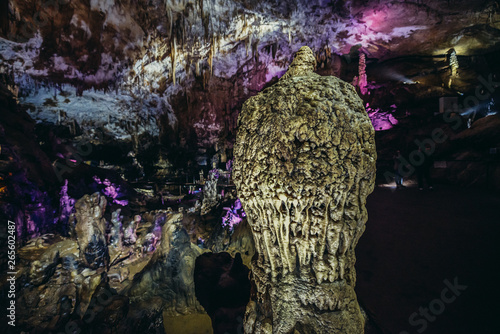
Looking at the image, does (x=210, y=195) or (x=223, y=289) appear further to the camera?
(x=210, y=195)

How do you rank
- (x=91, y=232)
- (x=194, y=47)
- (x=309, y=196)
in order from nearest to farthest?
(x=309, y=196), (x=91, y=232), (x=194, y=47)

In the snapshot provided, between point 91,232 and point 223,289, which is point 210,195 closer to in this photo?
point 91,232

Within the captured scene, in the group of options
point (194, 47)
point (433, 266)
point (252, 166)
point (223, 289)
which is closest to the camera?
point (252, 166)

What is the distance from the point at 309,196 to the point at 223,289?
275 cm

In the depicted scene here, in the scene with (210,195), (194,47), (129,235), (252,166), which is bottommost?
(129,235)

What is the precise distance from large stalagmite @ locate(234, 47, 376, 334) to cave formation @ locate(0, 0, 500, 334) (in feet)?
0.05

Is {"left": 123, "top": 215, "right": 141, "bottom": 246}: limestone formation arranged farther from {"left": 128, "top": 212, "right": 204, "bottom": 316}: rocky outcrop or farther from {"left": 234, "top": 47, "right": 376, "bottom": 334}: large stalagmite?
{"left": 234, "top": 47, "right": 376, "bottom": 334}: large stalagmite

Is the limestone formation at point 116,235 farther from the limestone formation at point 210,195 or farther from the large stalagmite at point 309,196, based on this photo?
Result: the large stalagmite at point 309,196

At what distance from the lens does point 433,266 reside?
2533mm

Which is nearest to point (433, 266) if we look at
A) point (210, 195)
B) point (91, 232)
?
point (91, 232)

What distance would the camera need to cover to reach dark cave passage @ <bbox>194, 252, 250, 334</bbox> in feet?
Answer: 9.84

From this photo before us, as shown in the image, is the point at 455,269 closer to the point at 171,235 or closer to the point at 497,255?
the point at 497,255

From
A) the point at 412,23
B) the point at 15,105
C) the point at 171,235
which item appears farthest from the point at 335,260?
the point at 15,105

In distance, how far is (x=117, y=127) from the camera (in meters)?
13.4
